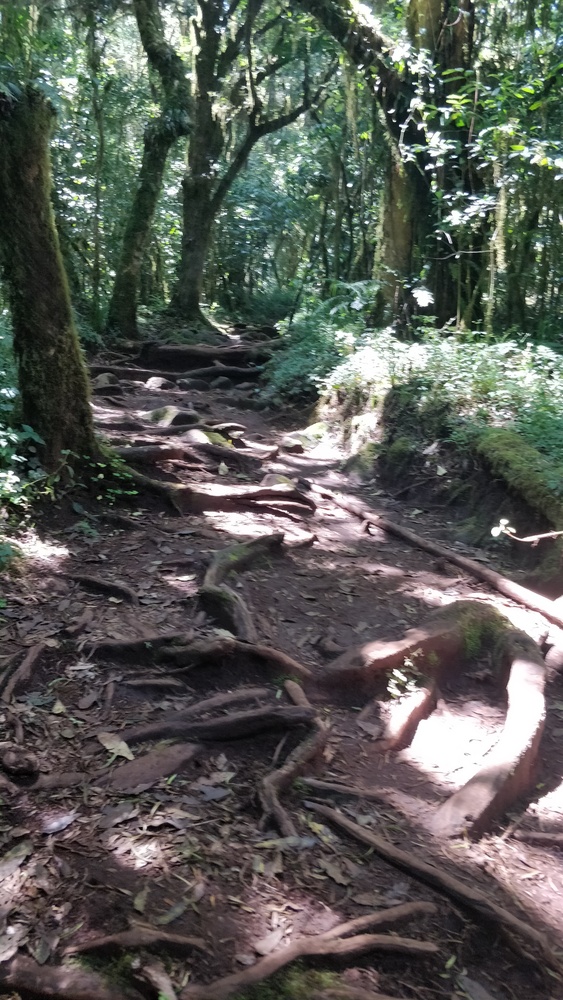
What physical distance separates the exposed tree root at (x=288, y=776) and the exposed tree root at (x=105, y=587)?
1644 mm

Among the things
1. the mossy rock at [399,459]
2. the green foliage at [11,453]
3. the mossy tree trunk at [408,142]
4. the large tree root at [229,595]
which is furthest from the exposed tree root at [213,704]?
the mossy tree trunk at [408,142]

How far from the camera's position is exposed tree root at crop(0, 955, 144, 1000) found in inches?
92.0

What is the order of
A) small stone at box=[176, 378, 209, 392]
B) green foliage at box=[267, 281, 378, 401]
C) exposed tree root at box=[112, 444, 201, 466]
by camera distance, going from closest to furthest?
exposed tree root at box=[112, 444, 201, 466] < green foliage at box=[267, 281, 378, 401] < small stone at box=[176, 378, 209, 392]

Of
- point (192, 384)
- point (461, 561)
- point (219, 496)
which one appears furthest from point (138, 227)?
point (461, 561)

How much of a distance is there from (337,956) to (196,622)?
267 cm

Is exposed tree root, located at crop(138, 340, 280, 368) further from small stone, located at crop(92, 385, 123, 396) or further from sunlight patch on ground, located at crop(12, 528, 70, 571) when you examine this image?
sunlight patch on ground, located at crop(12, 528, 70, 571)

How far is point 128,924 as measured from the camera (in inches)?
103

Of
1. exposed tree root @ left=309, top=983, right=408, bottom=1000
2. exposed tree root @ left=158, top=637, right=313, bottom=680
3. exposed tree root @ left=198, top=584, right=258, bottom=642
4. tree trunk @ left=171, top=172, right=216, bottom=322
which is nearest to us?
exposed tree root @ left=309, top=983, right=408, bottom=1000

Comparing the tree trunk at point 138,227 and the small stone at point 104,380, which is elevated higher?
the tree trunk at point 138,227

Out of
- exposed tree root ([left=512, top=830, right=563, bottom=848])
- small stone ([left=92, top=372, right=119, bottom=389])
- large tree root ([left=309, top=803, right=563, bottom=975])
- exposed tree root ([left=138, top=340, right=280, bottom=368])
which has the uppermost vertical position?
exposed tree root ([left=138, top=340, right=280, bottom=368])

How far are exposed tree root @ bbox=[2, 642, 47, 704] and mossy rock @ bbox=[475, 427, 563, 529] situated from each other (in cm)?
440

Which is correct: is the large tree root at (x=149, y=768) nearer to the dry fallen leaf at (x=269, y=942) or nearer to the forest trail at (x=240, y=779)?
the forest trail at (x=240, y=779)

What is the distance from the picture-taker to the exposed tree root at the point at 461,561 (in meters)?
5.69

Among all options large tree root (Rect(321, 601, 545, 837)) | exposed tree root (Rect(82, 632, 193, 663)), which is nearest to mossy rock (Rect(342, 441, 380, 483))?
large tree root (Rect(321, 601, 545, 837))
